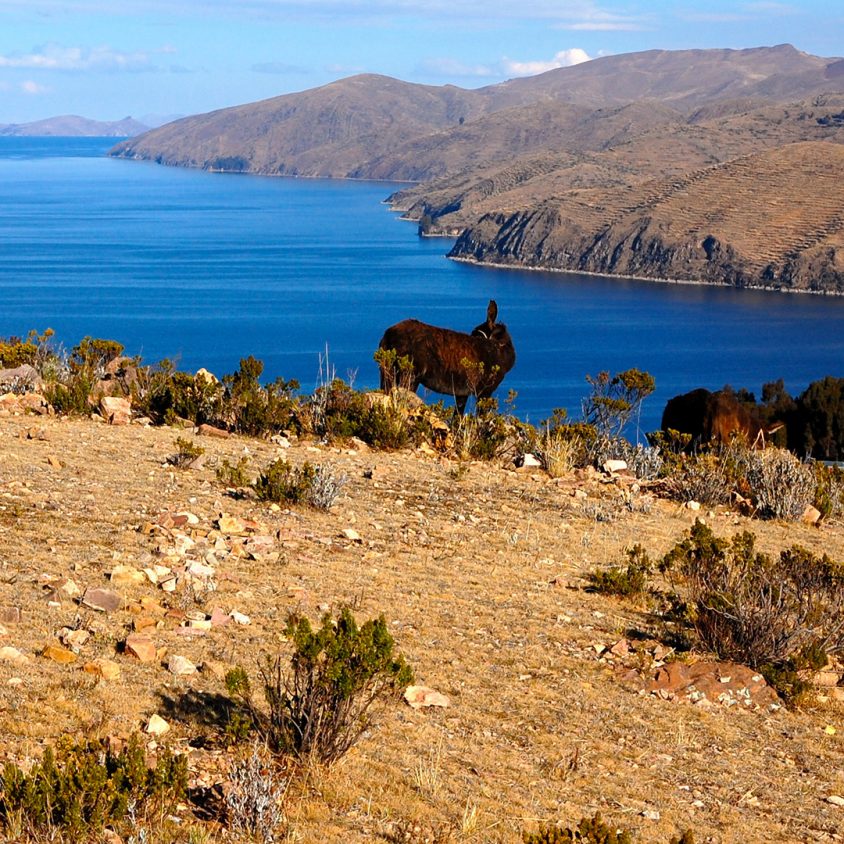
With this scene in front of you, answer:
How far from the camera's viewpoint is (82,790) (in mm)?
3498

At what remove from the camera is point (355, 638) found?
14.4 ft

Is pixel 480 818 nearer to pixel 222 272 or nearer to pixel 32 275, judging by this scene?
pixel 32 275

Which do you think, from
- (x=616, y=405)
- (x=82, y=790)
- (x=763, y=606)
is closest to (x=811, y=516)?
(x=616, y=405)

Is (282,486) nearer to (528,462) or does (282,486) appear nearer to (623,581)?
(623,581)

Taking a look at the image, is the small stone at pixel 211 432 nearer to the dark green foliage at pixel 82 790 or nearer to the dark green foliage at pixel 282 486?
the dark green foliage at pixel 282 486

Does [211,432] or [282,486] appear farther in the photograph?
[211,432]

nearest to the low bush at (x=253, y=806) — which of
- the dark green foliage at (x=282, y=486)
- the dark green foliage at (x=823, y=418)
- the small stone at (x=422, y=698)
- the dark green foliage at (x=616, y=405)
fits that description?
the small stone at (x=422, y=698)

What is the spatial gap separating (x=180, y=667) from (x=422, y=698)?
1.08 metres

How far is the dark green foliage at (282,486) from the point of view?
27.1 ft

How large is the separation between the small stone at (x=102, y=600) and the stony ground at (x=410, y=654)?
0.01m

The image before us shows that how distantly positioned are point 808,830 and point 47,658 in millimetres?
3178

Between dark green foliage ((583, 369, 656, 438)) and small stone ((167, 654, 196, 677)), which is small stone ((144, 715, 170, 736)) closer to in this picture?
small stone ((167, 654, 196, 677))

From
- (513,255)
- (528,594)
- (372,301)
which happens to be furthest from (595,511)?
(513,255)

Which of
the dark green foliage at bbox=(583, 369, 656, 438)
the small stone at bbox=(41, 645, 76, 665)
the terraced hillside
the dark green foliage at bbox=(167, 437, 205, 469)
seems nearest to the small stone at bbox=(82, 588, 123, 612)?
the small stone at bbox=(41, 645, 76, 665)
